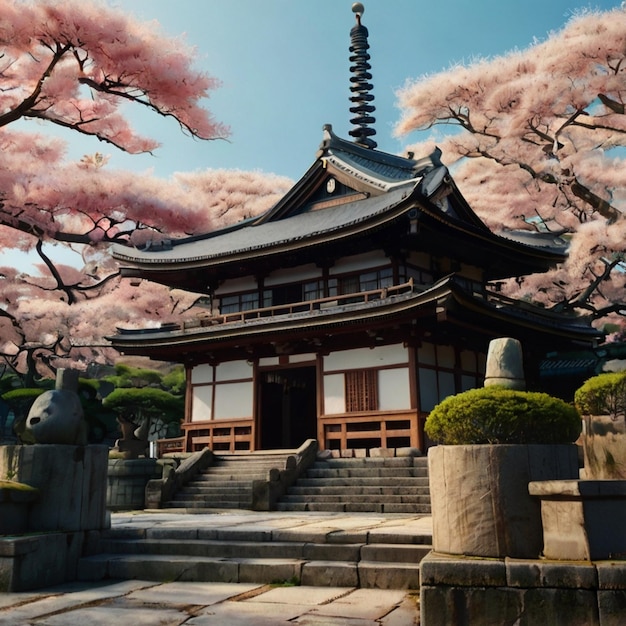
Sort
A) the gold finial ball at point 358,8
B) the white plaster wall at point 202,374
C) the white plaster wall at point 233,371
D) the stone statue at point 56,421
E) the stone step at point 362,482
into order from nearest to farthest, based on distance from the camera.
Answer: the stone statue at point 56,421
the stone step at point 362,482
the white plaster wall at point 233,371
the white plaster wall at point 202,374
the gold finial ball at point 358,8

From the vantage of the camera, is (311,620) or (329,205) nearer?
(311,620)

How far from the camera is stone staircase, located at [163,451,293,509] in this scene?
602 inches

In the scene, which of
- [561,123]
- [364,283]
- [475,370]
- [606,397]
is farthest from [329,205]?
[606,397]

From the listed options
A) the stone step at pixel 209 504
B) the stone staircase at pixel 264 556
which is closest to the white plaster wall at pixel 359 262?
the stone step at pixel 209 504

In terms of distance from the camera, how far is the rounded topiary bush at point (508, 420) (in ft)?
17.5

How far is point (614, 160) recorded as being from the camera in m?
27.0

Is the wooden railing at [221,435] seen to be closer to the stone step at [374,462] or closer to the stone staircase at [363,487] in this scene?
the stone step at [374,462]

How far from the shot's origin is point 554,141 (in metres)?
23.6

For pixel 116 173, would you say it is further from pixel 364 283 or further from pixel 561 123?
pixel 561 123

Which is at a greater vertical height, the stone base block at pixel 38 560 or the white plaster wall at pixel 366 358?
the white plaster wall at pixel 366 358

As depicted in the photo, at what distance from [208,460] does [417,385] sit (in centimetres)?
634

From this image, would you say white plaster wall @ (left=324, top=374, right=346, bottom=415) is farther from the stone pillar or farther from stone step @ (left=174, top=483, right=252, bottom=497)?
the stone pillar

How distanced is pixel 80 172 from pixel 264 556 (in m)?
18.6

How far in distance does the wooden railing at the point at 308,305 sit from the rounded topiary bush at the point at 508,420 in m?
11.7
